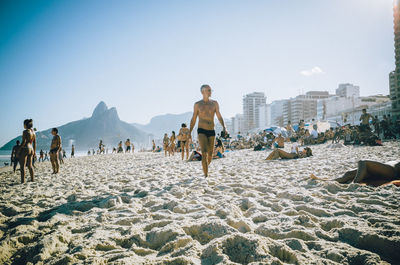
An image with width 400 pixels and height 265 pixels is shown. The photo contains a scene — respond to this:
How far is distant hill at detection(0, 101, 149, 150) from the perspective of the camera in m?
153

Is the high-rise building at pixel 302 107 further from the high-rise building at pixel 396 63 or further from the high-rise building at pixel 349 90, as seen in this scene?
the high-rise building at pixel 396 63

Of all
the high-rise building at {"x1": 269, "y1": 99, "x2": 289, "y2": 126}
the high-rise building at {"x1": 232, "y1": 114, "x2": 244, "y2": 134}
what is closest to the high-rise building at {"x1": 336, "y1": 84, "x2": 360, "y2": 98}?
the high-rise building at {"x1": 269, "y1": 99, "x2": 289, "y2": 126}

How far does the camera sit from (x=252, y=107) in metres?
137

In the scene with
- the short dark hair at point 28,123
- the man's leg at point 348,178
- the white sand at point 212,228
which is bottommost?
the white sand at point 212,228

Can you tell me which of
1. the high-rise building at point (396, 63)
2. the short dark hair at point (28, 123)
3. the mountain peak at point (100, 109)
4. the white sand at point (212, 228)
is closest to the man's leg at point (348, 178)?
the white sand at point (212, 228)

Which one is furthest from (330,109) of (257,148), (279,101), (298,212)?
(298,212)

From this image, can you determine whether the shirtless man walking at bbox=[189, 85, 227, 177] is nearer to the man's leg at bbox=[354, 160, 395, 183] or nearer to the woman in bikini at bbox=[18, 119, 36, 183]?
the man's leg at bbox=[354, 160, 395, 183]

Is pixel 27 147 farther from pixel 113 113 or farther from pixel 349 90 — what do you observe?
pixel 113 113

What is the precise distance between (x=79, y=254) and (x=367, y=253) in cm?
196

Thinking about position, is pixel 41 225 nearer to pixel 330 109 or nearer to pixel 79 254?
pixel 79 254

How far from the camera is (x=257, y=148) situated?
13375mm

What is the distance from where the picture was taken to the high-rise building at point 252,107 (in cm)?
13560

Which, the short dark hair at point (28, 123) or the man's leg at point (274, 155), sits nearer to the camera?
the short dark hair at point (28, 123)

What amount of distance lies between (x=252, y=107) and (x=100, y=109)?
13758 centimetres
